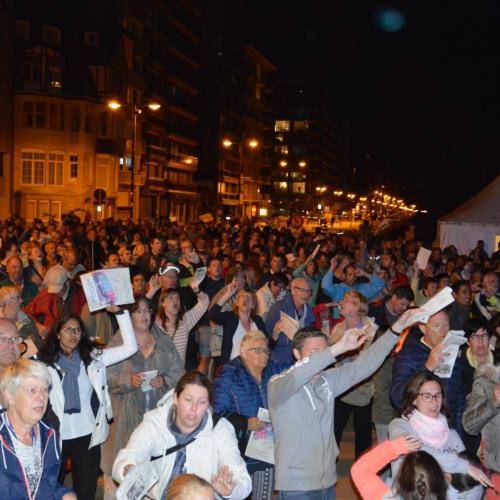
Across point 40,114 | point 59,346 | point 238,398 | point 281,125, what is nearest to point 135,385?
point 59,346

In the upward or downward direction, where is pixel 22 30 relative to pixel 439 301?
upward

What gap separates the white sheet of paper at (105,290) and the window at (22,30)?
156 ft

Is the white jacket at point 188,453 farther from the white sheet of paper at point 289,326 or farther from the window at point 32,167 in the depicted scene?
the window at point 32,167

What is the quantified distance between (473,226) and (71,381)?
66.0 feet

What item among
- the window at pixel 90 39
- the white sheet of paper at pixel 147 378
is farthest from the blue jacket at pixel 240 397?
the window at pixel 90 39

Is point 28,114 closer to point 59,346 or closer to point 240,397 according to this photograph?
point 59,346

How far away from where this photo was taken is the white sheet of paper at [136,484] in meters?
3.61

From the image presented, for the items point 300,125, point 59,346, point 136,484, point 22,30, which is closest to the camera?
point 136,484

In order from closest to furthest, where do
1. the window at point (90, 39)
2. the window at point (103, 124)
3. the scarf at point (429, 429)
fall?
the scarf at point (429, 429) < the window at point (90, 39) < the window at point (103, 124)

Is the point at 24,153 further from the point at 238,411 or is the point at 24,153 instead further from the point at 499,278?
the point at 238,411

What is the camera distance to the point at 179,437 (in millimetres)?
4023

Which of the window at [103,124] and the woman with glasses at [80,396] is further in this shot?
the window at [103,124]

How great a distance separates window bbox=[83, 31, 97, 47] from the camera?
52.8 metres

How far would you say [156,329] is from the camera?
22.1ft
